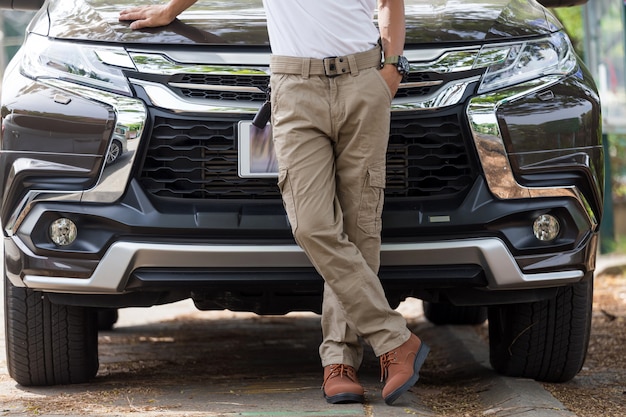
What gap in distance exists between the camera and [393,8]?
369 centimetres

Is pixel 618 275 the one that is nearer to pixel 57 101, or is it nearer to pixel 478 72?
pixel 478 72

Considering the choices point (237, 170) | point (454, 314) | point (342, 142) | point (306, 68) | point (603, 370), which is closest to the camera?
point (306, 68)

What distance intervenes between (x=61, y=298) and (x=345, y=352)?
3.40 feet

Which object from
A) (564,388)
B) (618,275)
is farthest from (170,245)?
(618,275)

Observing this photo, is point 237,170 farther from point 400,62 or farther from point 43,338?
point 43,338

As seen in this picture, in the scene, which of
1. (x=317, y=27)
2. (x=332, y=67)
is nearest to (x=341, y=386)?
(x=332, y=67)

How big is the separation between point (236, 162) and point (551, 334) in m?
1.44

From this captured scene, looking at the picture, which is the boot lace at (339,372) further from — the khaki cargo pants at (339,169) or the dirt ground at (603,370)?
the dirt ground at (603,370)

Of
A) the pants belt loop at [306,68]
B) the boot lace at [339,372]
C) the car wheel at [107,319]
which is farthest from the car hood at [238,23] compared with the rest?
the car wheel at [107,319]

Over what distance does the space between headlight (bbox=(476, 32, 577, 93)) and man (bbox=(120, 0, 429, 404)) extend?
15.2 inches

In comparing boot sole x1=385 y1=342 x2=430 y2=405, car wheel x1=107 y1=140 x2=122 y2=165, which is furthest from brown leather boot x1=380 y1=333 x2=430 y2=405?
car wheel x1=107 y1=140 x2=122 y2=165

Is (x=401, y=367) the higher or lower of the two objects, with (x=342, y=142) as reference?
lower

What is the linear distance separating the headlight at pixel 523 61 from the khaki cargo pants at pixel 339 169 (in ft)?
1.55

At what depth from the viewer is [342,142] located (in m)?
3.66
